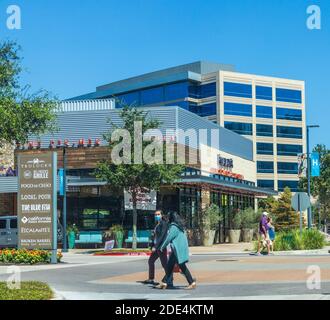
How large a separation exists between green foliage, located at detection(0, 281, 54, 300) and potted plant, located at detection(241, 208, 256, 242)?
3440 cm

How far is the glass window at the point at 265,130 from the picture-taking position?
10319 cm

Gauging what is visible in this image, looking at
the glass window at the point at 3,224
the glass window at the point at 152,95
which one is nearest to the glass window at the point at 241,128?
the glass window at the point at 152,95

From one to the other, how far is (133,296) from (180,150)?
90.6ft

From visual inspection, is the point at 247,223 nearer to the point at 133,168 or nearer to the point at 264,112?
the point at 133,168

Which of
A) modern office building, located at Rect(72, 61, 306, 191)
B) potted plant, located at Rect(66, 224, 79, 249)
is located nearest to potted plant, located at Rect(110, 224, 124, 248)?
potted plant, located at Rect(66, 224, 79, 249)

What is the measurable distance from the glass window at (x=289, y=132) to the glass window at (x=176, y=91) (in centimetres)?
1589

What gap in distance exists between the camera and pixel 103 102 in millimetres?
46219

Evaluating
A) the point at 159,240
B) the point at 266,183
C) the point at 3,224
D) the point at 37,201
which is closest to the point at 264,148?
the point at 266,183

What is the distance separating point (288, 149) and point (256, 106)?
9.09 meters

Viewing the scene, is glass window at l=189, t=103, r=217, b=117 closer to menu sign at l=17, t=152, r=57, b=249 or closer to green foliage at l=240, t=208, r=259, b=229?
green foliage at l=240, t=208, r=259, b=229

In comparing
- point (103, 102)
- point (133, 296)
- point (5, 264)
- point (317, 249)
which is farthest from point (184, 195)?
point (133, 296)

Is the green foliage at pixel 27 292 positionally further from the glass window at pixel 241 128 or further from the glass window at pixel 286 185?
the glass window at pixel 286 185

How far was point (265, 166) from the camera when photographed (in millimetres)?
103625

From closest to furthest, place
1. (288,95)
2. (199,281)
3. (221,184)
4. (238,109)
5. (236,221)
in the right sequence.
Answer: (199,281)
(221,184)
(236,221)
(238,109)
(288,95)
